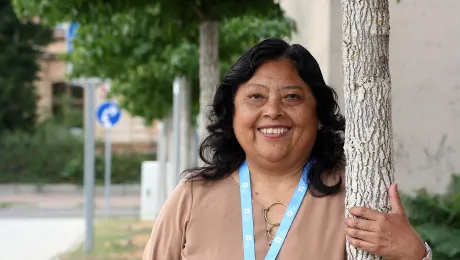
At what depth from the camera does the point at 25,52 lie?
32.6m

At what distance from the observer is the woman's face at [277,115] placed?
301 centimetres

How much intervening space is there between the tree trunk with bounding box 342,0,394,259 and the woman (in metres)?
0.17

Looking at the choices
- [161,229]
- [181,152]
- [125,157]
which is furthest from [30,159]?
[161,229]

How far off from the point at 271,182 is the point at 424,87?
5370 mm

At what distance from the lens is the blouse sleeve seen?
307 centimetres

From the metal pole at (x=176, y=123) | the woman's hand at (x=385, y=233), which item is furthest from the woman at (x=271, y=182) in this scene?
the metal pole at (x=176, y=123)

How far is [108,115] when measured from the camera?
64.5ft

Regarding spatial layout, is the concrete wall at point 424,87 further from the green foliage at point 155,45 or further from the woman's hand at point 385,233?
the woman's hand at point 385,233

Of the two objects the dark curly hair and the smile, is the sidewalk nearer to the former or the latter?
the dark curly hair

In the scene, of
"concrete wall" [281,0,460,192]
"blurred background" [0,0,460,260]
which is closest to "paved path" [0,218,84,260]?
"blurred background" [0,0,460,260]

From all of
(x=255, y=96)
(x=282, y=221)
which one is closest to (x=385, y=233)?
(x=282, y=221)

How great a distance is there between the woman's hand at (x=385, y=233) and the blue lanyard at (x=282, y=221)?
0.23 meters

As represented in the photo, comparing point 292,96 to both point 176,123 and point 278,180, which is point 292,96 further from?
point 176,123

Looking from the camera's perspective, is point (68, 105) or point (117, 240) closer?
point (117, 240)
